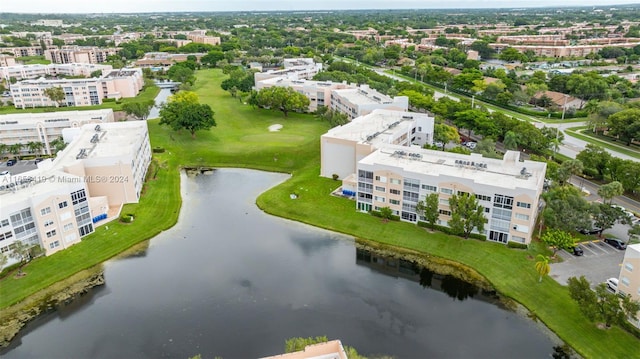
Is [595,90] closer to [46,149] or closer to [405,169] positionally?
[405,169]

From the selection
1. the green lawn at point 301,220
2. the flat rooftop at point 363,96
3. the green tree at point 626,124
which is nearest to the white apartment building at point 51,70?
the green lawn at point 301,220

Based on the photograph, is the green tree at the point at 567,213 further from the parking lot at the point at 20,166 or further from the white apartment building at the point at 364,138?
the parking lot at the point at 20,166

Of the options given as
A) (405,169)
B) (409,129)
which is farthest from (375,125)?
(405,169)

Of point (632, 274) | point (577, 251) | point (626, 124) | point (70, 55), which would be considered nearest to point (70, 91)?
point (70, 55)

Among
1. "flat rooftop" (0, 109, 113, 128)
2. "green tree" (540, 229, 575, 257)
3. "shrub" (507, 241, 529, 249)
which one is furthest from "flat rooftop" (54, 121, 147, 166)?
"green tree" (540, 229, 575, 257)

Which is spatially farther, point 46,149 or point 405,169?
point 46,149

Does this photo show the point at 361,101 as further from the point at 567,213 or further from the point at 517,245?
the point at 567,213
